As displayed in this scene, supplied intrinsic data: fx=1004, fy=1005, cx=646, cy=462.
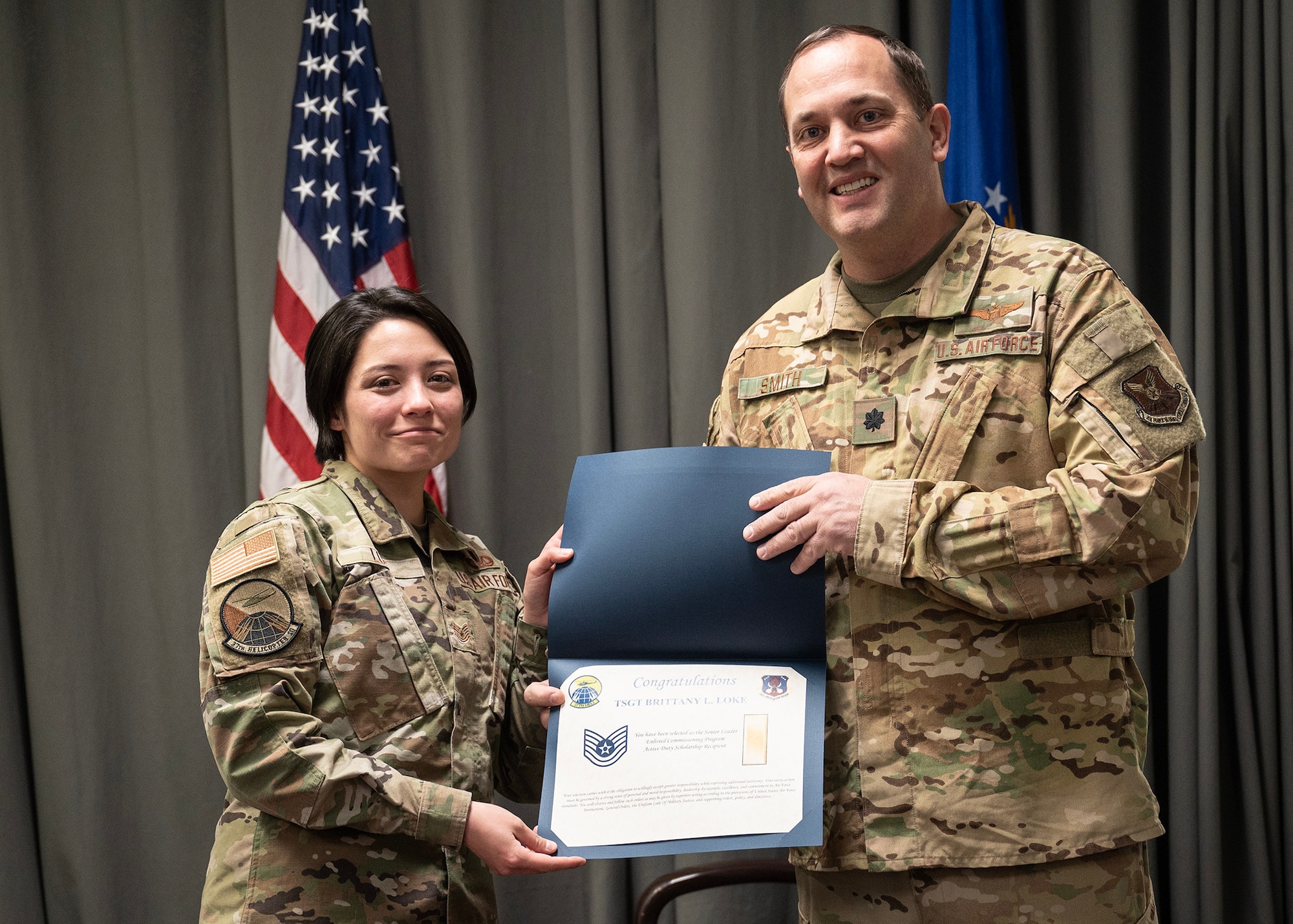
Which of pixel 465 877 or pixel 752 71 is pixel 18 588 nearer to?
pixel 465 877

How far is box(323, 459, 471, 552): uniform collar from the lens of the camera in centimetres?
167

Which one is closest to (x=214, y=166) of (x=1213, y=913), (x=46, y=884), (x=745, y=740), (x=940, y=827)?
(x=46, y=884)

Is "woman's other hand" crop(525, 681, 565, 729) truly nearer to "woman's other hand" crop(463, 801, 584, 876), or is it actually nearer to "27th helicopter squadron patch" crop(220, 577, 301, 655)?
"woman's other hand" crop(463, 801, 584, 876)

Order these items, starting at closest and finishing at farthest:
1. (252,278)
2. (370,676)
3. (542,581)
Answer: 1. (370,676)
2. (542,581)
3. (252,278)

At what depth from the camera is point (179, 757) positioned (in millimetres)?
3078

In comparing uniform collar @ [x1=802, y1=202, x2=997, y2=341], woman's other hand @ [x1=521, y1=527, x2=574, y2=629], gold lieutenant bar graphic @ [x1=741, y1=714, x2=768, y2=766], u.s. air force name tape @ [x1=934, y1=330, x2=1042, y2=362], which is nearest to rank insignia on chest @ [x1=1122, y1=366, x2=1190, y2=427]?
u.s. air force name tape @ [x1=934, y1=330, x2=1042, y2=362]

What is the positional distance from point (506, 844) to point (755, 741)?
0.39 meters

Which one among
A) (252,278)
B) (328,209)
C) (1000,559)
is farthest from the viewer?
(252,278)

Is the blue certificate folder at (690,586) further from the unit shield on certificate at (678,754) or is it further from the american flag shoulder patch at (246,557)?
the american flag shoulder patch at (246,557)

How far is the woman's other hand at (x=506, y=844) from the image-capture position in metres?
1.39

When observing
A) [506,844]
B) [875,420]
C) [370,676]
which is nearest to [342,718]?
[370,676]

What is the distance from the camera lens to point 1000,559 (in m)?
1.34

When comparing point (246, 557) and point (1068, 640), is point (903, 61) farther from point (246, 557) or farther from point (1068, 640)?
point (246, 557)

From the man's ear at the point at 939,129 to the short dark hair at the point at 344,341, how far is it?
877 mm
